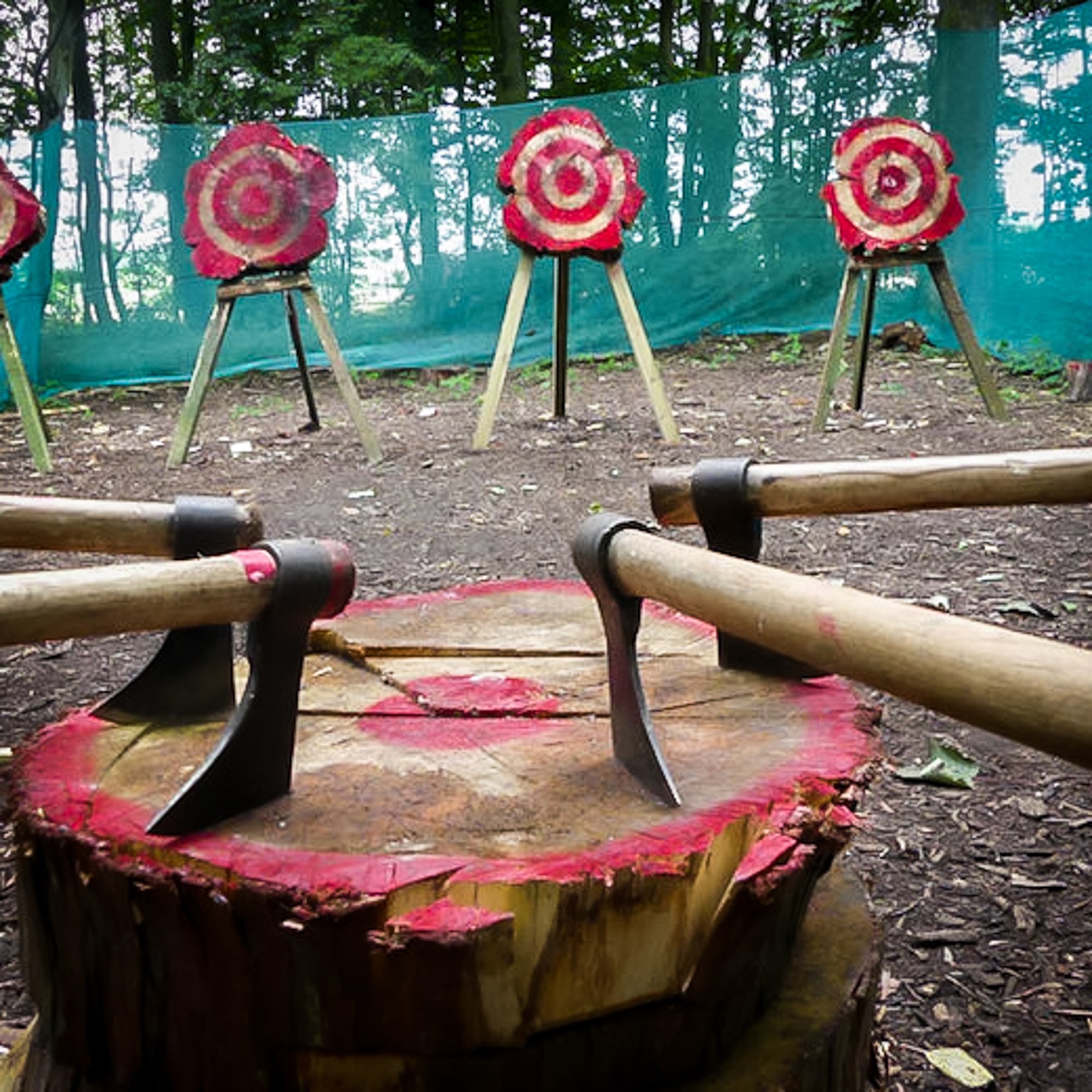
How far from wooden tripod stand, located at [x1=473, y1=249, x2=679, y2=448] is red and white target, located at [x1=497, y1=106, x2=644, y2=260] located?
0.10m

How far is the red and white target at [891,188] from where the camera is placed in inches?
217

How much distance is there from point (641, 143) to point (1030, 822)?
6.94m

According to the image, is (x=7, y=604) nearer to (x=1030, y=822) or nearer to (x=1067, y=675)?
(x=1067, y=675)

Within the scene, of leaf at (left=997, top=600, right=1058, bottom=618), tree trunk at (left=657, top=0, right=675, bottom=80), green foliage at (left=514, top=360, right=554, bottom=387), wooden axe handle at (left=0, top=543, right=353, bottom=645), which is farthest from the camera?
tree trunk at (left=657, top=0, right=675, bottom=80)

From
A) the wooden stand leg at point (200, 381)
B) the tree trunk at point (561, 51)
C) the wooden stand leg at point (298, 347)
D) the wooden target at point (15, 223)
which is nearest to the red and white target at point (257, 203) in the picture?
the wooden stand leg at point (200, 381)

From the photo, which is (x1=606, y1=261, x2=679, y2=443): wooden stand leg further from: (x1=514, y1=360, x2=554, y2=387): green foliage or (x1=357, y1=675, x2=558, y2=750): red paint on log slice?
(x1=357, y1=675, x2=558, y2=750): red paint on log slice

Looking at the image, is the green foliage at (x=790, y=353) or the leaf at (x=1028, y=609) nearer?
the leaf at (x=1028, y=609)

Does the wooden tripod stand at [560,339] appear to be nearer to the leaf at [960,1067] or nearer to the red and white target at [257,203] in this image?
the red and white target at [257,203]

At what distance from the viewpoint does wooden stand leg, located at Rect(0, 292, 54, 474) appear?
16.9 feet

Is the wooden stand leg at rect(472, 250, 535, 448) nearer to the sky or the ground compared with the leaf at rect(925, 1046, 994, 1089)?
A: nearer to the sky

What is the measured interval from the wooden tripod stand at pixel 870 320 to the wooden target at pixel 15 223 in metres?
3.85

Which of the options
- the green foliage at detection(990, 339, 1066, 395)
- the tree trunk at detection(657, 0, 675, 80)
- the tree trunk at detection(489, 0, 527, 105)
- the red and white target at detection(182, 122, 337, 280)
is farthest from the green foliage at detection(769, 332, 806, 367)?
the tree trunk at detection(657, 0, 675, 80)

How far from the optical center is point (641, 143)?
816cm

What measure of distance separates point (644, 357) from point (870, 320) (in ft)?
3.85
